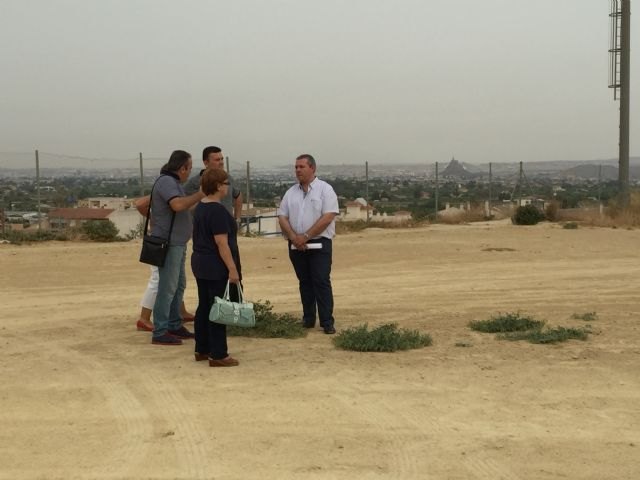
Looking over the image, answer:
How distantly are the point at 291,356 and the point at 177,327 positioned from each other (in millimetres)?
1484

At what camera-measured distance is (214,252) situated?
6914mm

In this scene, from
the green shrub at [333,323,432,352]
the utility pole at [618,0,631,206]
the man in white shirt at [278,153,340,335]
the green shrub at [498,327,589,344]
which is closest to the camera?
the green shrub at [333,323,432,352]

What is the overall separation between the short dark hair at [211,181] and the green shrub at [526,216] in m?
19.5

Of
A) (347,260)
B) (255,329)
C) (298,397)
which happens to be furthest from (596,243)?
(298,397)

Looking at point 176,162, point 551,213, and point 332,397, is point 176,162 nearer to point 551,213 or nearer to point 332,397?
Answer: point 332,397

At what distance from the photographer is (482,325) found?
341 inches

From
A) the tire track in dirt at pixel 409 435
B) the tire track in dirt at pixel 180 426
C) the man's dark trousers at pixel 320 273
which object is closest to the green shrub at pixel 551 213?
the man's dark trousers at pixel 320 273

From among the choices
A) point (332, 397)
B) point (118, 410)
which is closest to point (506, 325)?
point (332, 397)

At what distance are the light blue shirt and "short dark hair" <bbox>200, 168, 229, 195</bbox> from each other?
1.72 metres

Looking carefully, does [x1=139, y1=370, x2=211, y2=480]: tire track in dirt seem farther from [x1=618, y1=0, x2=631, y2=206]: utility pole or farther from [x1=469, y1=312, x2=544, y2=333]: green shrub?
[x1=618, y1=0, x2=631, y2=206]: utility pole

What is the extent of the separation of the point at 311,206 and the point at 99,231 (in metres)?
12.5

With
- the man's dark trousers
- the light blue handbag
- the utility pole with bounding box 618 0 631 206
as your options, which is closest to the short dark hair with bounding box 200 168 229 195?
the light blue handbag

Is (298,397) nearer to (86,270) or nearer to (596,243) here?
(86,270)

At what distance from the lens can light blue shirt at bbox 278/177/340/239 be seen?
27.8 ft
